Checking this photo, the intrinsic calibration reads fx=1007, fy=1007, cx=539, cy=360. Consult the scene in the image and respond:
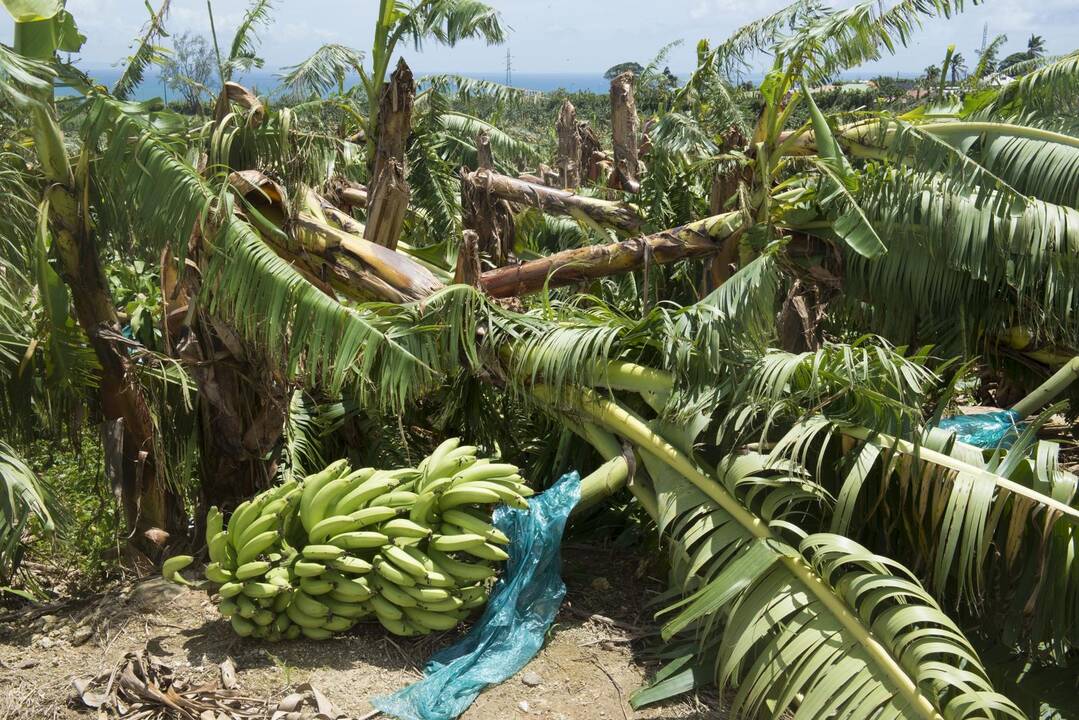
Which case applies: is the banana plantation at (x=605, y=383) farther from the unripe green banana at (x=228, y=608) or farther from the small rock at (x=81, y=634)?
the small rock at (x=81, y=634)

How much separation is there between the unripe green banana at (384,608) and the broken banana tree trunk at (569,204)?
3.34 metres

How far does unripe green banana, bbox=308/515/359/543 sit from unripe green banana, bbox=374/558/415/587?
0.57 feet

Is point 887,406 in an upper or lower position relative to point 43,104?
lower

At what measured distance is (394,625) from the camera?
408cm

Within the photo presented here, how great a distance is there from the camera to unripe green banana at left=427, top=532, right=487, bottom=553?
4047 millimetres

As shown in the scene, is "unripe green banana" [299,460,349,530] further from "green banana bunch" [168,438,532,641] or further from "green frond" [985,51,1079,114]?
"green frond" [985,51,1079,114]

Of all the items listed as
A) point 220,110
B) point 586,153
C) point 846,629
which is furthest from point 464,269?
point 586,153

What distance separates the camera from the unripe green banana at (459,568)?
4.10 m

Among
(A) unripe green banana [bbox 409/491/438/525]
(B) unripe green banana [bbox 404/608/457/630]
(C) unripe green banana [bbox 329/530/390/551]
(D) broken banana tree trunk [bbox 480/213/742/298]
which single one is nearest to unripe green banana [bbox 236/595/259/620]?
(C) unripe green banana [bbox 329/530/390/551]

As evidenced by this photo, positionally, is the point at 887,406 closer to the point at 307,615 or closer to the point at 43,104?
the point at 307,615

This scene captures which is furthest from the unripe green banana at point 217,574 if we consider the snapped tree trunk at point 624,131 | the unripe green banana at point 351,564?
the snapped tree trunk at point 624,131

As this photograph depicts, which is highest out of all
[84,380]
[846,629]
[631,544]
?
[84,380]

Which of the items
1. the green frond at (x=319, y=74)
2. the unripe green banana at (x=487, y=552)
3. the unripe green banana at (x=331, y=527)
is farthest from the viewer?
the green frond at (x=319, y=74)

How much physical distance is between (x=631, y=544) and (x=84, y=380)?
2.76 m
